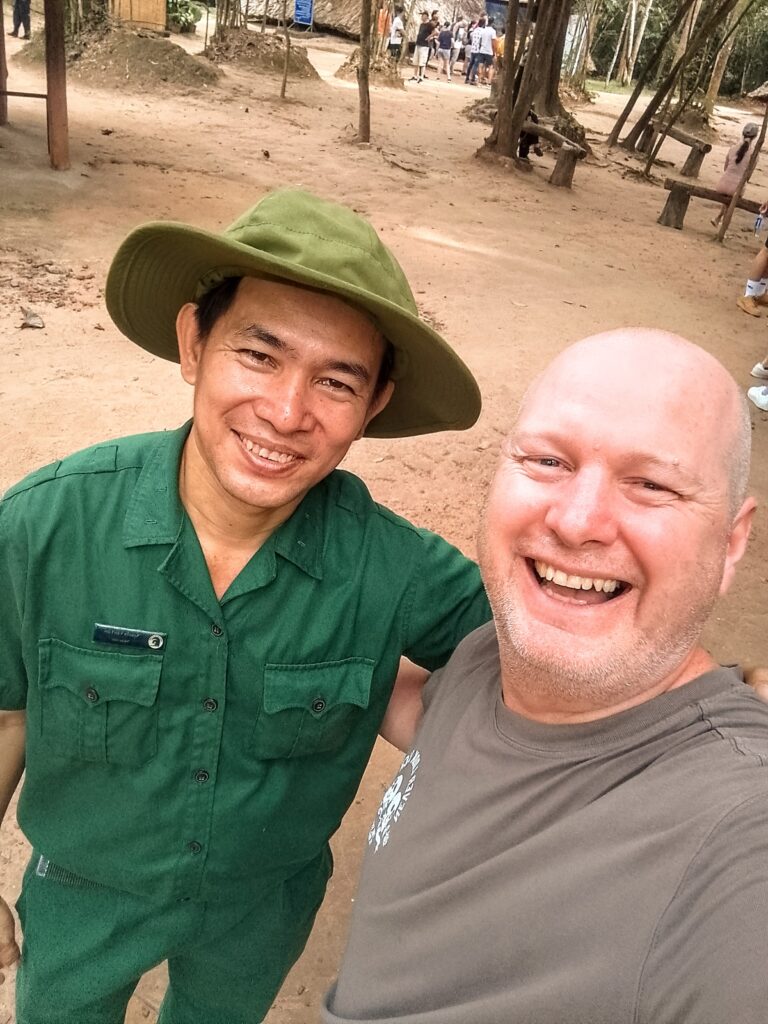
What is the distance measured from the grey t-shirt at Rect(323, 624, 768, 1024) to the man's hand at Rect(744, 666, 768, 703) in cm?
7

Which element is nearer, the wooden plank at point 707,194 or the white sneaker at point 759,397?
the white sneaker at point 759,397

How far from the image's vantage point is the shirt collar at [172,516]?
52.1 inches

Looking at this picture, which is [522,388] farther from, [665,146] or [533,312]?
[665,146]

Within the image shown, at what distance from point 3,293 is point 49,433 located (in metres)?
1.99

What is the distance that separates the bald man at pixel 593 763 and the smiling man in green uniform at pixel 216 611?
227 millimetres

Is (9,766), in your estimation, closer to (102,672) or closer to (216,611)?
(102,672)

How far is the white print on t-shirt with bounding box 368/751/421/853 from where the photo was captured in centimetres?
125

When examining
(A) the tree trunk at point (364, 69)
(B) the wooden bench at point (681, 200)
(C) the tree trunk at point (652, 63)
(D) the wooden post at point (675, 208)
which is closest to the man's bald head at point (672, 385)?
(B) the wooden bench at point (681, 200)

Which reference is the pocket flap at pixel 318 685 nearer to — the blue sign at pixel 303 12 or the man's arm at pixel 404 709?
the man's arm at pixel 404 709

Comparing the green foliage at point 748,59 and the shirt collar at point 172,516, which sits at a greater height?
the green foliage at point 748,59

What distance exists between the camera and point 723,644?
3.45m

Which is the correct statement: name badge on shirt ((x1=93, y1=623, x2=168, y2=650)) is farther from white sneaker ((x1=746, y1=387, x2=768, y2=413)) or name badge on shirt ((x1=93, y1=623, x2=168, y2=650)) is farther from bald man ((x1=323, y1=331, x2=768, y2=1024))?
white sneaker ((x1=746, y1=387, x2=768, y2=413))

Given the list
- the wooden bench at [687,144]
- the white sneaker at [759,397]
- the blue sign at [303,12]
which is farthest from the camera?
the blue sign at [303,12]

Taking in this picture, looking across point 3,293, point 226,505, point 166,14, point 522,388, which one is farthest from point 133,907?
point 166,14
